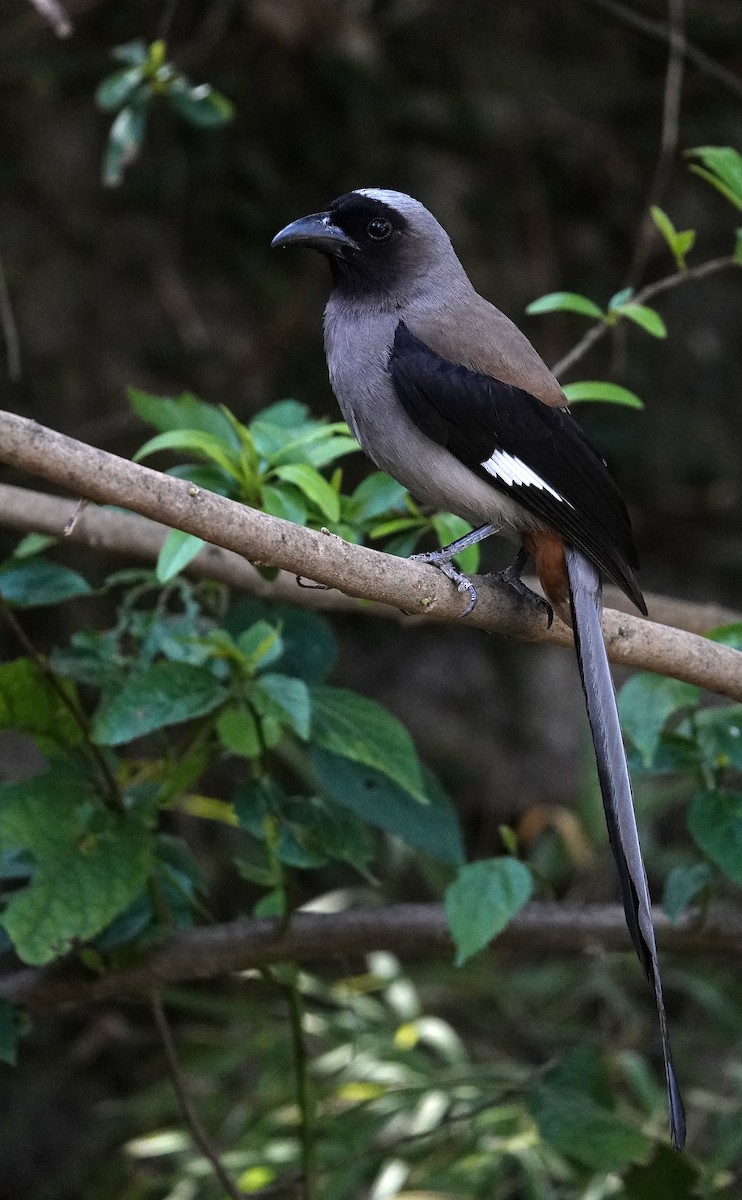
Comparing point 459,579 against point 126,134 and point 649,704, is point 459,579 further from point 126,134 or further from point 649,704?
point 126,134

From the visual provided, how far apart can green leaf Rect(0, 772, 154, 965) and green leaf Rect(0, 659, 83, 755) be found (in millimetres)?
70

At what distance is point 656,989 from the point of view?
5.21 ft

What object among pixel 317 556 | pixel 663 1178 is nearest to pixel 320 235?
pixel 317 556

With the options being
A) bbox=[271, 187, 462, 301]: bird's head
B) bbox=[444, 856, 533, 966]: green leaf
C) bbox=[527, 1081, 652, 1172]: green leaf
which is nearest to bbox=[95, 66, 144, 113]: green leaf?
bbox=[271, 187, 462, 301]: bird's head

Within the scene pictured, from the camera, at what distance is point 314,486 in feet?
5.66

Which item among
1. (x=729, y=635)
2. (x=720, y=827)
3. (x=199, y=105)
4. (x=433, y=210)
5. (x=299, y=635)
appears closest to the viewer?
(x=720, y=827)

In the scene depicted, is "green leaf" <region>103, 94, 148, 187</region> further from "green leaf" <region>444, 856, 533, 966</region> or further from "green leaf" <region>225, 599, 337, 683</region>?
"green leaf" <region>444, 856, 533, 966</region>

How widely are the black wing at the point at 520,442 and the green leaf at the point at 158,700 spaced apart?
536mm

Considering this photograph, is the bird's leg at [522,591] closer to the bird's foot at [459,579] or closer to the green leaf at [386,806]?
the bird's foot at [459,579]

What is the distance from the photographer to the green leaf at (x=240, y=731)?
174cm

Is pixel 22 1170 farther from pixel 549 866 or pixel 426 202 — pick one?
pixel 426 202

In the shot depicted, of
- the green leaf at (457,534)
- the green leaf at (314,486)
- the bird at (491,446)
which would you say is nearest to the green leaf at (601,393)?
the bird at (491,446)

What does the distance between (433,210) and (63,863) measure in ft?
8.04

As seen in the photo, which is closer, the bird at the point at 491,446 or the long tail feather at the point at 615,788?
the long tail feather at the point at 615,788
